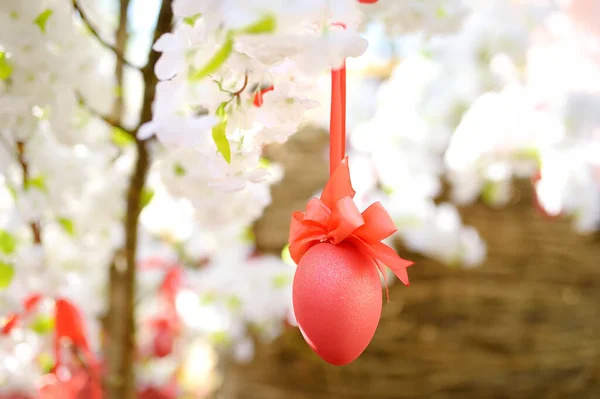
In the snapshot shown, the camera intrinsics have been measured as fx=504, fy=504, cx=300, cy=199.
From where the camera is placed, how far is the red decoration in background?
251mm

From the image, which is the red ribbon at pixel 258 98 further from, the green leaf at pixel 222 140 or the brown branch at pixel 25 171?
the brown branch at pixel 25 171

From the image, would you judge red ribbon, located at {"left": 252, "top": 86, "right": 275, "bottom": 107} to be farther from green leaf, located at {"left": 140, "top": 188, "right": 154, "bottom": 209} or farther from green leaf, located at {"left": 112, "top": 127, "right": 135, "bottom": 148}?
green leaf, located at {"left": 112, "top": 127, "right": 135, "bottom": 148}

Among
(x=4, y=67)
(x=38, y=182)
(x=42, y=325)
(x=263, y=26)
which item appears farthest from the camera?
(x=42, y=325)

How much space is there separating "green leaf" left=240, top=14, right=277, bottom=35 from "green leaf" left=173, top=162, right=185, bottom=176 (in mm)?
262

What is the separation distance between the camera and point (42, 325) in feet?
2.09

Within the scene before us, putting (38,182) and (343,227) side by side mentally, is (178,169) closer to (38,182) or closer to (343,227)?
(38,182)

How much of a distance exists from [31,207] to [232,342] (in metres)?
0.68

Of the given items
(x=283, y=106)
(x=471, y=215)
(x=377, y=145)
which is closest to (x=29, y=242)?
(x=283, y=106)

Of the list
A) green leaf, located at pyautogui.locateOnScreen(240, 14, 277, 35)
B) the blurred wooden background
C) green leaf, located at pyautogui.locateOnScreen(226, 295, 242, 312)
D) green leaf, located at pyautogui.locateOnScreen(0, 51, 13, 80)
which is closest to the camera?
green leaf, located at pyautogui.locateOnScreen(240, 14, 277, 35)

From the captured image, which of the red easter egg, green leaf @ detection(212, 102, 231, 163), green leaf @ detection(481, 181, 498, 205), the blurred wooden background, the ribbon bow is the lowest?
the blurred wooden background

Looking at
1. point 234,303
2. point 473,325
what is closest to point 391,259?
point 234,303

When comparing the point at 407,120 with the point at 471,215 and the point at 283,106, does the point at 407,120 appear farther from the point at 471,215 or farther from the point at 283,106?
the point at 283,106

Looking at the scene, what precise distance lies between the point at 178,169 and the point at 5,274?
7.3 inches

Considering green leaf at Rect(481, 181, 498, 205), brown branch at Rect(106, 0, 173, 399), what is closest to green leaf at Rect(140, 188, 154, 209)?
brown branch at Rect(106, 0, 173, 399)
